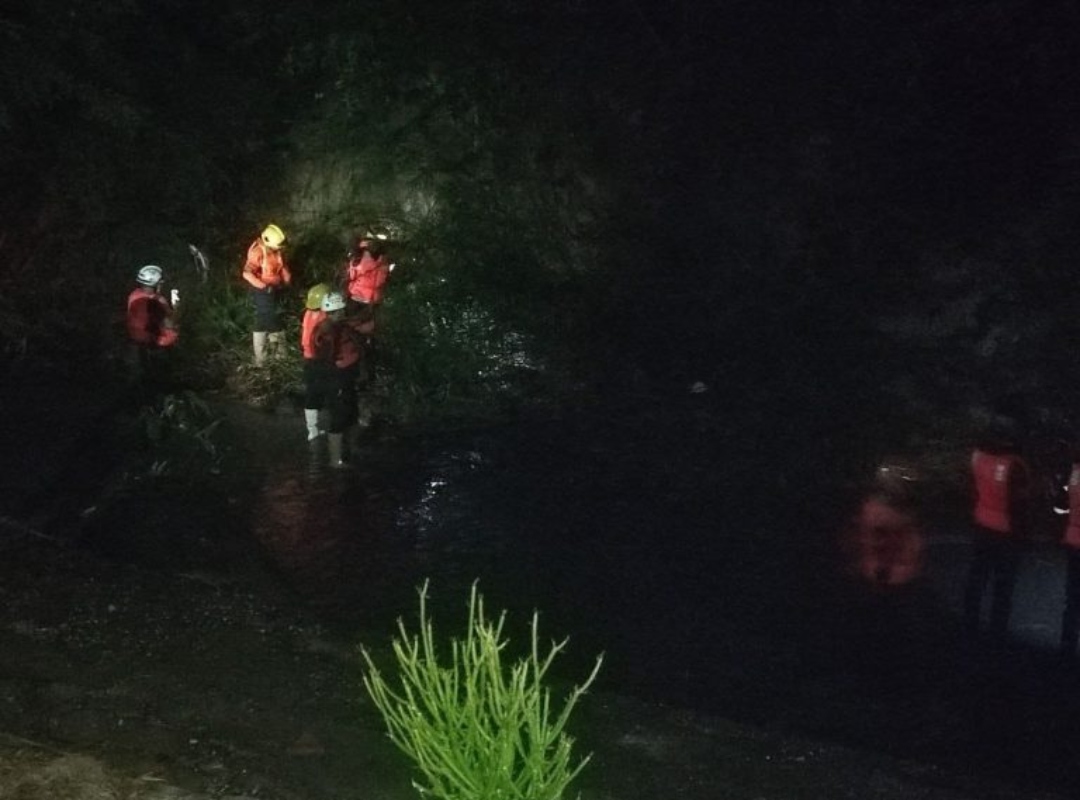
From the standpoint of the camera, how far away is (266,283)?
38.9ft

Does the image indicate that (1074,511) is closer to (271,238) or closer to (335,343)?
(335,343)

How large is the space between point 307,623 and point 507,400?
5.88 meters

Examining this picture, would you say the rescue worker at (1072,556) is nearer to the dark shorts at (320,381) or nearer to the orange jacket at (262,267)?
the dark shorts at (320,381)

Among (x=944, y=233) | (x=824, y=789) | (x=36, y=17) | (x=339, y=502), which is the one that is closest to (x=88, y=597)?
(x=339, y=502)

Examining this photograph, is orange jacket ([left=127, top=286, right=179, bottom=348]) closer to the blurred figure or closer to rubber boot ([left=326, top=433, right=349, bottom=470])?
rubber boot ([left=326, top=433, right=349, bottom=470])

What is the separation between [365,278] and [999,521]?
20.6 feet

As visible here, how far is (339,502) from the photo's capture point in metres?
9.43

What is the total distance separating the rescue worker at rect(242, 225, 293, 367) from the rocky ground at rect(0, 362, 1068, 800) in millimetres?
4904

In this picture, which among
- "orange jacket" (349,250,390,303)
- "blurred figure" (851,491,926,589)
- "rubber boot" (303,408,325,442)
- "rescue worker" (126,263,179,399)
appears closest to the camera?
"blurred figure" (851,491,926,589)

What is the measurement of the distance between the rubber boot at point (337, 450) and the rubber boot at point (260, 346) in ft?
7.28

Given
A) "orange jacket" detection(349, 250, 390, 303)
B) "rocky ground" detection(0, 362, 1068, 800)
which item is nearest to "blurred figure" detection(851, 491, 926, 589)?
"rocky ground" detection(0, 362, 1068, 800)

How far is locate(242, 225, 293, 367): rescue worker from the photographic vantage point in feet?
38.8

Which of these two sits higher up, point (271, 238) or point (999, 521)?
point (271, 238)

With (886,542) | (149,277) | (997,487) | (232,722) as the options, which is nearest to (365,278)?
(149,277)
